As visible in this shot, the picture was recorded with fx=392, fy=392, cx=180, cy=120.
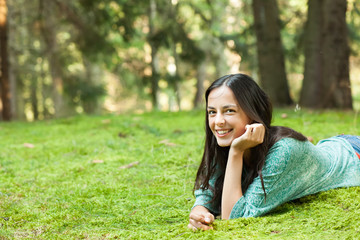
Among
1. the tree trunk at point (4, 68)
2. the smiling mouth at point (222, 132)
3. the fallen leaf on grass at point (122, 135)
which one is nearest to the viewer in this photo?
the smiling mouth at point (222, 132)

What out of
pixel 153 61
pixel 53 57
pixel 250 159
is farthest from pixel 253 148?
pixel 153 61

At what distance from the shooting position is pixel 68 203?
131 inches

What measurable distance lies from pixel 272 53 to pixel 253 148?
21.2ft

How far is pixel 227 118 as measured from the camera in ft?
8.65

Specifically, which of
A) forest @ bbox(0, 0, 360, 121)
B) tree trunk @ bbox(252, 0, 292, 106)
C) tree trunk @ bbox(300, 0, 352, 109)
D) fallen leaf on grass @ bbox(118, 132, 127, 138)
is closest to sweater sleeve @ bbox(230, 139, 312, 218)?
forest @ bbox(0, 0, 360, 121)

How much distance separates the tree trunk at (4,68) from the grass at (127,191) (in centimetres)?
395

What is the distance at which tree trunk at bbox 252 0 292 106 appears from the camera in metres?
8.71

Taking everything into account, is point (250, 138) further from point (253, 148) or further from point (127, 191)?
point (127, 191)

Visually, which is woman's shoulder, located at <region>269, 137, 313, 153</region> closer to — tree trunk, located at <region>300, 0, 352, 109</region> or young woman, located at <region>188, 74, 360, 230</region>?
young woman, located at <region>188, 74, 360, 230</region>

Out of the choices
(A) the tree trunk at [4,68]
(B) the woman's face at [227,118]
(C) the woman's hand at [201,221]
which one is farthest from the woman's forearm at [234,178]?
(A) the tree trunk at [4,68]

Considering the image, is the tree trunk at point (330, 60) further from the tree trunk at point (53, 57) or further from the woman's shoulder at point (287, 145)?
the tree trunk at point (53, 57)

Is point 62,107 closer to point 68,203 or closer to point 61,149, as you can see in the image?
point 61,149

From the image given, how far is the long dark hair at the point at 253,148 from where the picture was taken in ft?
8.61

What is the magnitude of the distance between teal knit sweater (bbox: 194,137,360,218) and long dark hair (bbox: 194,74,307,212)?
0.05m
